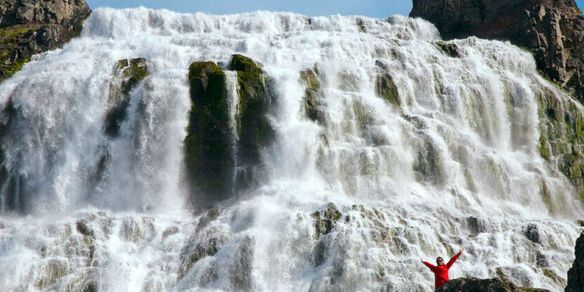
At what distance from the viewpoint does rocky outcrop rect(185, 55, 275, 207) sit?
43.9 meters

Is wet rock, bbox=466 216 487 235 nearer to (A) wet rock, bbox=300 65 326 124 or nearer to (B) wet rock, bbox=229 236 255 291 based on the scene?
(A) wet rock, bbox=300 65 326 124

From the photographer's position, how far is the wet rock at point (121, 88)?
45.5 m

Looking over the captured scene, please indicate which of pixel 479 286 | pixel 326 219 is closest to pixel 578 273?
pixel 479 286

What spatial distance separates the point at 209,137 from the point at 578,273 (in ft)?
80.1

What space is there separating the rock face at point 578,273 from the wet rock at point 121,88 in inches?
1044

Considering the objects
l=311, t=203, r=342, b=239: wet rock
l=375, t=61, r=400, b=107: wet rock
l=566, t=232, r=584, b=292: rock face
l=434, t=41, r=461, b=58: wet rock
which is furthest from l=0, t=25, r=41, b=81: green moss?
l=566, t=232, r=584, b=292: rock face

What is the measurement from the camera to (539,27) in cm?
5912

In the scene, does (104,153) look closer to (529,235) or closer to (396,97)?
(396,97)

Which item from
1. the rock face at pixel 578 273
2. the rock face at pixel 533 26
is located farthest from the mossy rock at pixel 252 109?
the rock face at pixel 578 273

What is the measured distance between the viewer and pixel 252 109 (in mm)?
45906

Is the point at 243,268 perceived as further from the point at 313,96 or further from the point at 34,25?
the point at 34,25

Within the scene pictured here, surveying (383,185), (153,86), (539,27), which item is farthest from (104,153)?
(539,27)

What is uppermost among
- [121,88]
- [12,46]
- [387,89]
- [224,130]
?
[12,46]

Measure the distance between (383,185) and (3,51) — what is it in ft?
89.3
